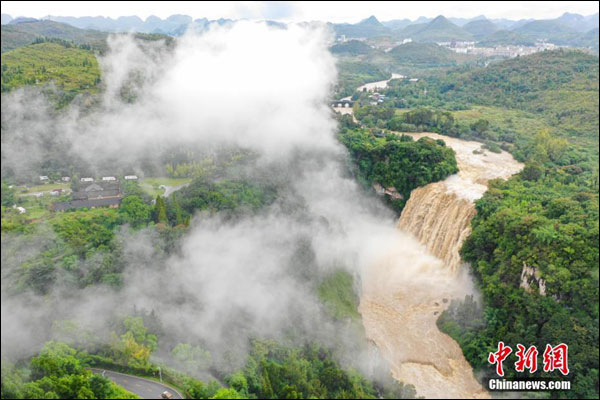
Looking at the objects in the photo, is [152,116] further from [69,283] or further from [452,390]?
[452,390]

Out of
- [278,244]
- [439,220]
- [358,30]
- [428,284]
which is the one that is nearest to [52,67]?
[278,244]

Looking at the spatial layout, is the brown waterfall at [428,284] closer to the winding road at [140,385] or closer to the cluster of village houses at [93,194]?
the winding road at [140,385]

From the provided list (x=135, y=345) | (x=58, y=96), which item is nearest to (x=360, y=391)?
(x=135, y=345)

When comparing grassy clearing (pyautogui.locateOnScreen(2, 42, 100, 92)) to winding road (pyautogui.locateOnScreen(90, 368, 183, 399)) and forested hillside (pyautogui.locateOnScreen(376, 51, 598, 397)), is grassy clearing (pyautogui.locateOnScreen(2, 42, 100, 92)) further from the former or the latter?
forested hillside (pyautogui.locateOnScreen(376, 51, 598, 397))

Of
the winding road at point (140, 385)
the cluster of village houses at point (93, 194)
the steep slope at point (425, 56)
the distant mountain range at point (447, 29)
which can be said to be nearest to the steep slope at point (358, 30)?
the distant mountain range at point (447, 29)

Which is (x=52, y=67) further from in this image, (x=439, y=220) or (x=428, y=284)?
(x=428, y=284)

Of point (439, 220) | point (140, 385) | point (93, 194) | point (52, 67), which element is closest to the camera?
point (140, 385)

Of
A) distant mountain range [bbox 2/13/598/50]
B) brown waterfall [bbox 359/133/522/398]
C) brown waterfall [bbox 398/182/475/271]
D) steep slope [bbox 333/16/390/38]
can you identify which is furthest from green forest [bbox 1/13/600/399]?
steep slope [bbox 333/16/390/38]
